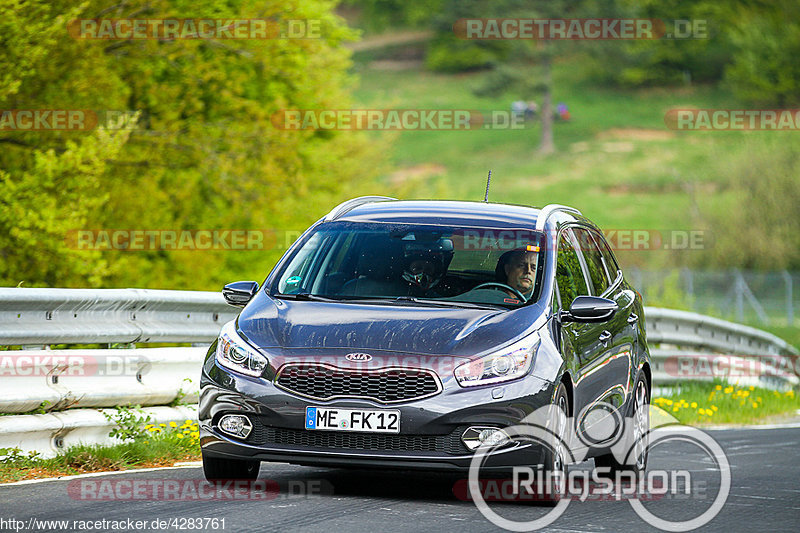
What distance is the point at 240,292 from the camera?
8766 millimetres

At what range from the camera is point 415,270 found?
8789 millimetres

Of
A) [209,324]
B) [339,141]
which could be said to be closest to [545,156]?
[339,141]

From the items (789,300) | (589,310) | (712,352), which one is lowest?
(789,300)

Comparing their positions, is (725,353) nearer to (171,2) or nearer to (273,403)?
(171,2)

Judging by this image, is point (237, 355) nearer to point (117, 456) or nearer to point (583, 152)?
point (117, 456)

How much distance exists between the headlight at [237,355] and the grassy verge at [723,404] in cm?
855

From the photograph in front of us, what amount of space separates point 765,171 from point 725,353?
129ft

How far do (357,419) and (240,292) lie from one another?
1540 mm

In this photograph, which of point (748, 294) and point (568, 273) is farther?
point (748, 294)

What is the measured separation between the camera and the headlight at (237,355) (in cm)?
783

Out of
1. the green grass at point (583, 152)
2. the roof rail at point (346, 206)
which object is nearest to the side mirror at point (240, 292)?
the roof rail at point (346, 206)

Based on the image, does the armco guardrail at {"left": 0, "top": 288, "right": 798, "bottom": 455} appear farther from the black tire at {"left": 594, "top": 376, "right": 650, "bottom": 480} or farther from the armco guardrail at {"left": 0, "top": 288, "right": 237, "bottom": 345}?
the black tire at {"left": 594, "top": 376, "right": 650, "bottom": 480}

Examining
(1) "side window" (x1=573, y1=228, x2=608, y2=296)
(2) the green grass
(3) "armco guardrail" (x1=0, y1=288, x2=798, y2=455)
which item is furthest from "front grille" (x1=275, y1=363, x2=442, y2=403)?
(2) the green grass

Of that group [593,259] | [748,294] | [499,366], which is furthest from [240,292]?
[748,294]
